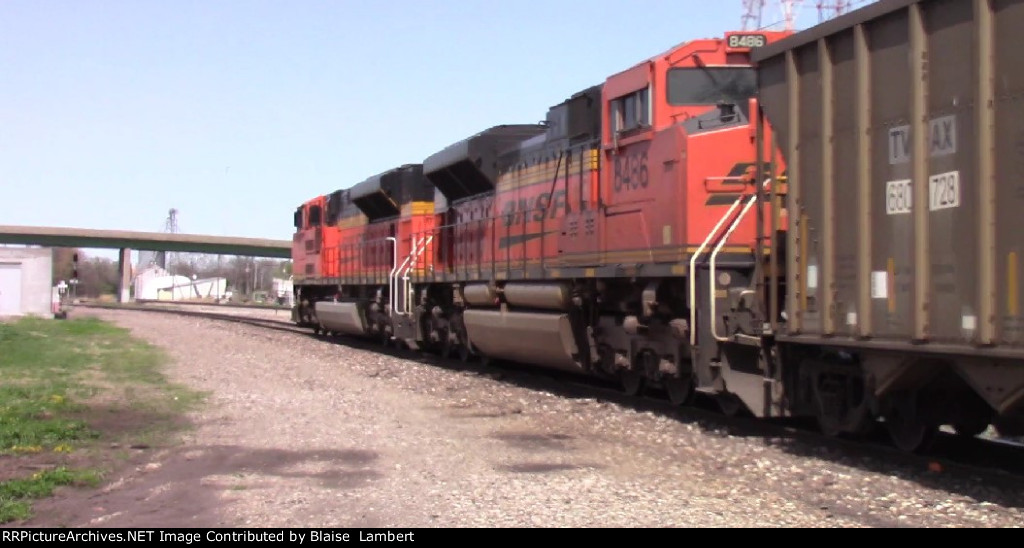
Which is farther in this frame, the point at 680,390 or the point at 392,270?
the point at 392,270

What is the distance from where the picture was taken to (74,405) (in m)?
12.7

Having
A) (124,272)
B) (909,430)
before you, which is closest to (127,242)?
Result: (124,272)

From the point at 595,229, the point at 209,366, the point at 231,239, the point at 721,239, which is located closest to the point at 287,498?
the point at 721,239

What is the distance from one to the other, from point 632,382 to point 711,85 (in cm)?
393

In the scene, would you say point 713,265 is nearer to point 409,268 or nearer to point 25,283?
point 409,268

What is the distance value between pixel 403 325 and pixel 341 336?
8665mm

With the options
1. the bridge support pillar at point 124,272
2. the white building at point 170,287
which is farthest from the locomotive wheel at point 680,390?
the white building at point 170,287

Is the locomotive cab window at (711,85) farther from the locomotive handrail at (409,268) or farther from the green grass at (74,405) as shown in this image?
the locomotive handrail at (409,268)

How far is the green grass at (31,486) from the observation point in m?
6.71

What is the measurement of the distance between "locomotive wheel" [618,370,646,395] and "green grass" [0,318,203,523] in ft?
18.1

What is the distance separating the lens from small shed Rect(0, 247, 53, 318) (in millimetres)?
43312

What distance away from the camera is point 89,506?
705cm

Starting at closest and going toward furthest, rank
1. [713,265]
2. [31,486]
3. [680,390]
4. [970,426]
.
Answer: [31,486]
[970,426]
[713,265]
[680,390]
